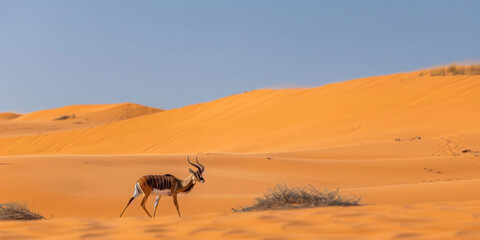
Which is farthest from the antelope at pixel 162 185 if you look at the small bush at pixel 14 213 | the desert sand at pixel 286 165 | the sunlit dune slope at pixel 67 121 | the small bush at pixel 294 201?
the sunlit dune slope at pixel 67 121

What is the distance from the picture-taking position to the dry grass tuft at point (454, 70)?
41.4 m

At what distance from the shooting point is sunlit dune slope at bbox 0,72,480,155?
3069 cm

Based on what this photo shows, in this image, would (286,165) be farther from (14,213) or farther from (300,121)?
(300,121)

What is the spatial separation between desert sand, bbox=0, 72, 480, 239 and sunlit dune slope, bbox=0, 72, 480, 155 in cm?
15

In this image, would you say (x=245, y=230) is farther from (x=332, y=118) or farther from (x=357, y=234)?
(x=332, y=118)

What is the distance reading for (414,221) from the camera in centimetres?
684

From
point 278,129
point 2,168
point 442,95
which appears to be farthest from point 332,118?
point 2,168

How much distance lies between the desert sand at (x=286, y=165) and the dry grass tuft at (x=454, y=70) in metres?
1.00

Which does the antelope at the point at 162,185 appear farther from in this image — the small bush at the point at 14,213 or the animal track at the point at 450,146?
the animal track at the point at 450,146

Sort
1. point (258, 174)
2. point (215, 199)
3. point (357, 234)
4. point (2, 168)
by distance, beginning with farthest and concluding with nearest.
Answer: point (258, 174)
point (2, 168)
point (215, 199)
point (357, 234)

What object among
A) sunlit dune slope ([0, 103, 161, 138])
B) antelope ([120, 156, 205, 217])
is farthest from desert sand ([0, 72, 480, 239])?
sunlit dune slope ([0, 103, 161, 138])

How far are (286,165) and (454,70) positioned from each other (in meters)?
28.5

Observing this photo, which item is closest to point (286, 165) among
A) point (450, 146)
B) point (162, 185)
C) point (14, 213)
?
point (450, 146)

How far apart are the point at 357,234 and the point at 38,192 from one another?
802cm
